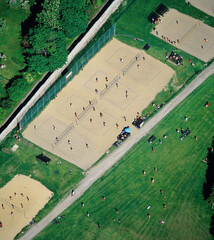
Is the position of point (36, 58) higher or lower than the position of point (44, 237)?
higher

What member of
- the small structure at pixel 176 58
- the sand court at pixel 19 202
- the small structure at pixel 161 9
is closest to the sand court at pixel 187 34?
the small structure at pixel 161 9

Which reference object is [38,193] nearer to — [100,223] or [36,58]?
[100,223]

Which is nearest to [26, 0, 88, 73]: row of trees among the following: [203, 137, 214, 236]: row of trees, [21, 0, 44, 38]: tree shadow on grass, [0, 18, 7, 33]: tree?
→ [21, 0, 44, 38]: tree shadow on grass

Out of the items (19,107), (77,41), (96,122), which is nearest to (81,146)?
(96,122)

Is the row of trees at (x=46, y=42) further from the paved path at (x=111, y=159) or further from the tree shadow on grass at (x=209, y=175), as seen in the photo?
the tree shadow on grass at (x=209, y=175)

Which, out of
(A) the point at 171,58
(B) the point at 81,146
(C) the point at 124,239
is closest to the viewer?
(C) the point at 124,239
